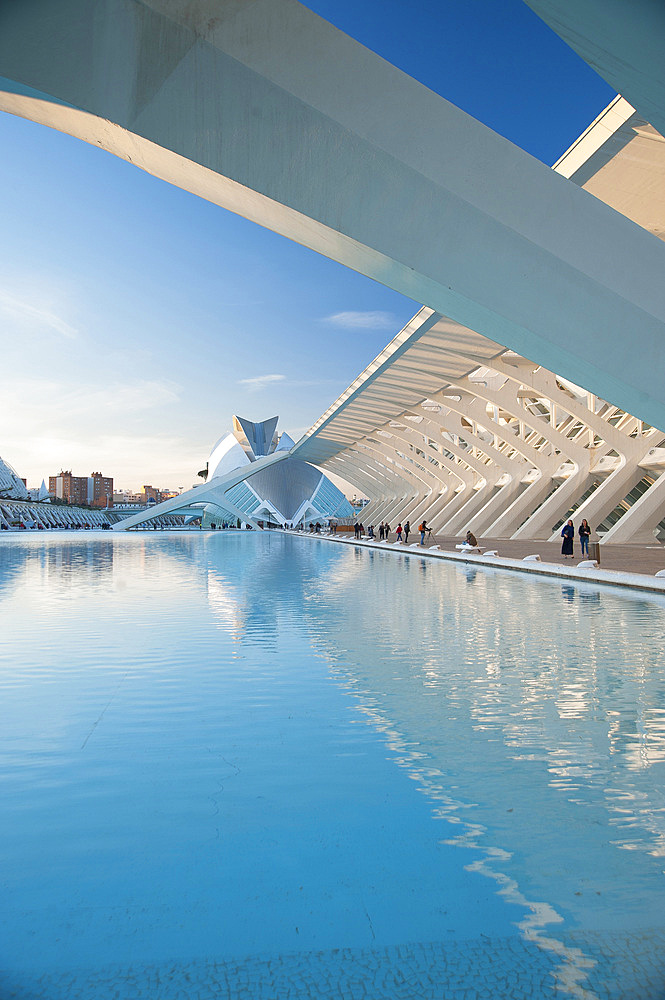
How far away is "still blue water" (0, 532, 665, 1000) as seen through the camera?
178 cm

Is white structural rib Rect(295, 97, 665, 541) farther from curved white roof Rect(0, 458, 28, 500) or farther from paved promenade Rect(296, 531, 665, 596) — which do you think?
curved white roof Rect(0, 458, 28, 500)

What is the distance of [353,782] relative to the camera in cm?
301

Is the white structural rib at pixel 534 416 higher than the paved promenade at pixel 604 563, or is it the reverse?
the white structural rib at pixel 534 416

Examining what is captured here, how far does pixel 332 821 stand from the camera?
2633mm

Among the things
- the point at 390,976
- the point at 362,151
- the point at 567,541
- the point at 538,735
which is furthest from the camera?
the point at 567,541

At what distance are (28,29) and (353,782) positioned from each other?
3151 mm

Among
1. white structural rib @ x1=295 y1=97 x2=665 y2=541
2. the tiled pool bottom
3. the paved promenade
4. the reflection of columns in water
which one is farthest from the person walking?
the tiled pool bottom

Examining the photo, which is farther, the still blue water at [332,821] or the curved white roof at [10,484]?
the curved white roof at [10,484]

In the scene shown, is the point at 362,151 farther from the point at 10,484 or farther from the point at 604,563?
the point at 10,484

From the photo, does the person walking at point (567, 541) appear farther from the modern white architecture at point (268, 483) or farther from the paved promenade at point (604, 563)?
the modern white architecture at point (268, 483)

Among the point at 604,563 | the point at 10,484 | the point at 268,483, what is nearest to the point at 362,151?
the point at 604,563

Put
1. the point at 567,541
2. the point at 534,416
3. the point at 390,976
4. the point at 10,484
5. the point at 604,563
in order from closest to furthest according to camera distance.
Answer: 1. the point at 390,976
2. the point at 604,563
3. the point at 567,541
4. the point at 534,416
5. the point at 10,484

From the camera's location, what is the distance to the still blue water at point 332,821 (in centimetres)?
178

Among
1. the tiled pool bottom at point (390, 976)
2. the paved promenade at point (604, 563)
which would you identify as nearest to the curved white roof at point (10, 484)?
the paved promenade at point (604, 563)
